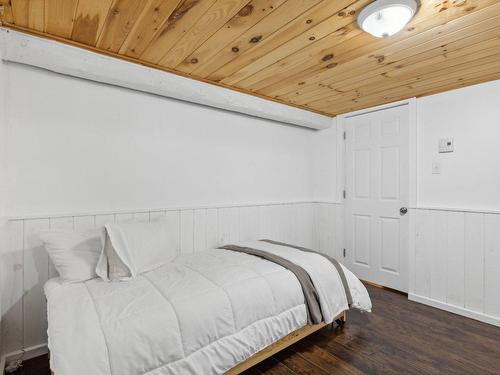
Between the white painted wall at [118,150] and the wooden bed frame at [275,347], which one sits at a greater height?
the white painted wall at [118,150]

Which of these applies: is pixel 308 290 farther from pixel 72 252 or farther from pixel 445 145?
pixel 445 145

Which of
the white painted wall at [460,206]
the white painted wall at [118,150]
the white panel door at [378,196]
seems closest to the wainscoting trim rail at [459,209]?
the white painted wall at [460,206]

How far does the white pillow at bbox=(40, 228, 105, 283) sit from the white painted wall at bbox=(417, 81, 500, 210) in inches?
122

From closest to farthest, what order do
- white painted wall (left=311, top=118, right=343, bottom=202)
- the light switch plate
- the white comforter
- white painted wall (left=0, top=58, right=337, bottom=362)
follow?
the white comforter, white painted wall (left=0, top=58, right=337, bottom=362), the light switch plate, white painted wall (left=311, top=118, right=343, bottom=202)

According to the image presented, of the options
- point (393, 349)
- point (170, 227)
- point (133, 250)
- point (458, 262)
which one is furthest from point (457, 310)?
point (133, 250)

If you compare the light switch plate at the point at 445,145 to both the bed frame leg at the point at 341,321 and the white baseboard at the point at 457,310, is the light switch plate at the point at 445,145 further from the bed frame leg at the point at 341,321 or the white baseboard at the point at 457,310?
the bed frame leg at the point at 341,321

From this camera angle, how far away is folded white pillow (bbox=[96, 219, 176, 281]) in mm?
1809

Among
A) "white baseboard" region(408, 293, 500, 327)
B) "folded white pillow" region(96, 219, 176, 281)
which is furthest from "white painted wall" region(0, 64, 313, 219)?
"white baseboard" region(408, 293, 500, 327)

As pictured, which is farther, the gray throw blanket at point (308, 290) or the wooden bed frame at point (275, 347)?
the gray throw blanket at point (308, 290)

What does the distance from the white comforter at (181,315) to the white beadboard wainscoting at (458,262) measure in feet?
4.22

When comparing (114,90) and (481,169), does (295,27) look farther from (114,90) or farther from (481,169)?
(481,169)

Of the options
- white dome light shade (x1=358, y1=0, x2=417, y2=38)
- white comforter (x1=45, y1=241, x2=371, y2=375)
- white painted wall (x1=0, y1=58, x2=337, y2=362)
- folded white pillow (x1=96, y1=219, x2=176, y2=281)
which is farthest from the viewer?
white painted wall (x1=0, y1=58, x2=337, y2=362)

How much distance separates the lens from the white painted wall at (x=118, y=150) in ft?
6.47

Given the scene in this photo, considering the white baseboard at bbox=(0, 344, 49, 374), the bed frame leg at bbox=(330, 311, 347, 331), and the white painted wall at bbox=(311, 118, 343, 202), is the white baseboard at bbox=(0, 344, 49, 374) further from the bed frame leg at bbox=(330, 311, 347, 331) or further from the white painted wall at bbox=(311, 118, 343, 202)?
the white painted wall at bbox=(311, 118, 343, 202)
